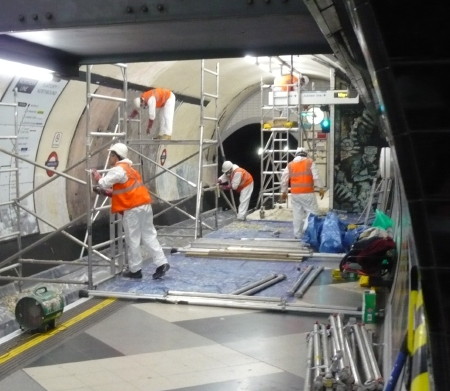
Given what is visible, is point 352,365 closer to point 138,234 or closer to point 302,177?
point 138,234

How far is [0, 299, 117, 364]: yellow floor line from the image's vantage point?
16.1ft

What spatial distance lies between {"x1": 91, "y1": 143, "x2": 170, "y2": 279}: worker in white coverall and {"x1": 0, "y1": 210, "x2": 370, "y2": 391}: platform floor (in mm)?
247

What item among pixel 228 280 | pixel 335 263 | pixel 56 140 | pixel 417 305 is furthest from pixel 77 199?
pixel 417 305

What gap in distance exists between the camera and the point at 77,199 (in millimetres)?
10078

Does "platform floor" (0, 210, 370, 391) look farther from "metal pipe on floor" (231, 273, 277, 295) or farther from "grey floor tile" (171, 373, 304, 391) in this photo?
"metal pipe on floor" (231, 273, 277, 295)

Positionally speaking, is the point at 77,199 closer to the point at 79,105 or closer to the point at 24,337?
the point at 79,105

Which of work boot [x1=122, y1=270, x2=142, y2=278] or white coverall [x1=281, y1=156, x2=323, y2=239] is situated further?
white coverall [x1=281, y1=156, x2=323, y2=239]

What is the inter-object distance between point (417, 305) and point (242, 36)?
9.89 feet

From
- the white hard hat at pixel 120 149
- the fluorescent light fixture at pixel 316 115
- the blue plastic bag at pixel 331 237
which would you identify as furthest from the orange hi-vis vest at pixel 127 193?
the fluorescent light fixture at pixel 316 115

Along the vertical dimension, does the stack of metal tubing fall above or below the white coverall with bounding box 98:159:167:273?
below

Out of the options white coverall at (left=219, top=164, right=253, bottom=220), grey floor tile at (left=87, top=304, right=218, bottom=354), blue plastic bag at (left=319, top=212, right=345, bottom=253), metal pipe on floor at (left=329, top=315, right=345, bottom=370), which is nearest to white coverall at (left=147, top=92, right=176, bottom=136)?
blue plastic bag at (left=319, top=212, right=345, bottom=253)

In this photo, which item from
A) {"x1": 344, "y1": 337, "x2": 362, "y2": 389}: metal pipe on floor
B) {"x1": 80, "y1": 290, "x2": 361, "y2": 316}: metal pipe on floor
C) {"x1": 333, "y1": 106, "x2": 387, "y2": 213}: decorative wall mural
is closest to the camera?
{"x1": 344, "y1": 337, "x2": 362, "y2": 389}: metal pipe on floor

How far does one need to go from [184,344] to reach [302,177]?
18.5 ft

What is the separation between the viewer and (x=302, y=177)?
10266 millimetres
